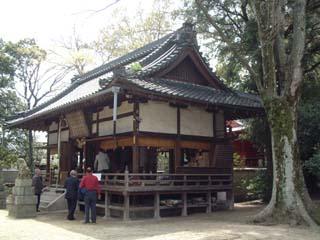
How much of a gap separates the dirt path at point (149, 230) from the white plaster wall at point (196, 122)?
413cm

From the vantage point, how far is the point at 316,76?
21.1 metres

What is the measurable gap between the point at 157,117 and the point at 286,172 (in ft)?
18.6

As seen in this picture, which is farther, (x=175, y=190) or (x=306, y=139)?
(x=306, y=139)

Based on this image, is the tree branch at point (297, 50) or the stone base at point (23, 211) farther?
the stone base at point (23, 211)

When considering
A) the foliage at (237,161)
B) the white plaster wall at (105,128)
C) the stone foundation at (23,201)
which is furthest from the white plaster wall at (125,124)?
the foliage at (237,161)

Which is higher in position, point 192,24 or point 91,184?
point 192,24

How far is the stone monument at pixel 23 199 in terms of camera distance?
51.0ft

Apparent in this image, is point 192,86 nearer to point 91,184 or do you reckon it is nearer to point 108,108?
point 108,108

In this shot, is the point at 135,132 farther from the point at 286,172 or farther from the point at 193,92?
the point at 286,172

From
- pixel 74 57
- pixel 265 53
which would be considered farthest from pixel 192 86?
pixel 74 57

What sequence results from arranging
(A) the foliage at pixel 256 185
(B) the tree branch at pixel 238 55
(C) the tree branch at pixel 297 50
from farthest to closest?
1. (A) the foliage at pixel 256 185
2. (B) the tree branch at pixel 238 55
3. (C) the tree branch at pixel 297 50

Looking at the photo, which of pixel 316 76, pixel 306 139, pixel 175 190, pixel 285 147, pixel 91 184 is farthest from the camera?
pixel 316 76

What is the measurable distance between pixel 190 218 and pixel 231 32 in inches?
435

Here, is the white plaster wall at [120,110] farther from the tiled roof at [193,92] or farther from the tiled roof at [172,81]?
the tiled roof at [193,92]
